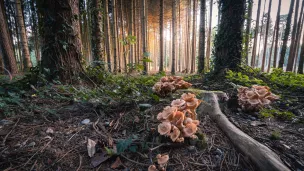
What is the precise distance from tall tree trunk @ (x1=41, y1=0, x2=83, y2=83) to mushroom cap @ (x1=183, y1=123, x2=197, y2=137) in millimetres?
2760

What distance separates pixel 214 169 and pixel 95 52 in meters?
6.69

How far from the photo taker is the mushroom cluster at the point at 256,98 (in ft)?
6.54

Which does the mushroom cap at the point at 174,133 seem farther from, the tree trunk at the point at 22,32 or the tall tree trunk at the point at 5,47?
the tree trunk at the point at 22,32

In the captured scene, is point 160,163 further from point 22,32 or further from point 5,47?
point 22,32

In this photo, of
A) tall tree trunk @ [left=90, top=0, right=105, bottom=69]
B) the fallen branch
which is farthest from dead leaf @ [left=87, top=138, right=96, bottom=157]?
tall tree trunk @ [left=90, top=0, right=105, bottom=69]

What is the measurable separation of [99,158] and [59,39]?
2.86 metres

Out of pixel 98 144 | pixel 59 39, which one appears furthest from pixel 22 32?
pixel 98 144

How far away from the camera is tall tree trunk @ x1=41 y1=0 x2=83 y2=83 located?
9.65ft

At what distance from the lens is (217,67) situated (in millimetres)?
4418

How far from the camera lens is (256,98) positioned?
6.72 feet

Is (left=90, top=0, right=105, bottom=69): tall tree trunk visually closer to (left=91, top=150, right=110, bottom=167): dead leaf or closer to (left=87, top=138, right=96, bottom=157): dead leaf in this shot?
(left=87, top=138, right=96, bottom=157): dead leaf

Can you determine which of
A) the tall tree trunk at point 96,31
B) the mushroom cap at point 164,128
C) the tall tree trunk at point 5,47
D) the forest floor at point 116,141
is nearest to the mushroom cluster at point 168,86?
the forest floor at point 116,141

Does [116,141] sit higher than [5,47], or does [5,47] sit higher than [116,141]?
[5,47]

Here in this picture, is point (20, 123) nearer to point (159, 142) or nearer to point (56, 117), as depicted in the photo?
point (56, 117)
